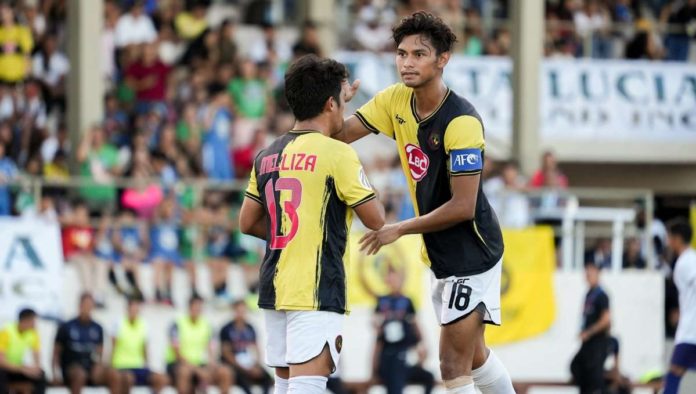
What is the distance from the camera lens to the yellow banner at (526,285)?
60.3 ft

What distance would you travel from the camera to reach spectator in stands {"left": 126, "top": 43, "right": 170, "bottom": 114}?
19.0 metres

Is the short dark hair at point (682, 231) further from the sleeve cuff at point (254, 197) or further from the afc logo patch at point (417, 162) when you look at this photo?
the sleeve cuff at point (254, 197)

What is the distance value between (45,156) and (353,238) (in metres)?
3.81

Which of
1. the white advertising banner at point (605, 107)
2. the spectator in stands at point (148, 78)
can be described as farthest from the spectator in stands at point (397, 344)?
the white advertising banner at point (605, 107)

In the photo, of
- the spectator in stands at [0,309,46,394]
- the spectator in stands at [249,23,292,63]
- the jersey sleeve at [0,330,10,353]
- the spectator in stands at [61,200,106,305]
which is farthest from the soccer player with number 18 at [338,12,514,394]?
the spectator in stands at [249,23,292,63]

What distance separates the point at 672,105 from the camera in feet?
78.8

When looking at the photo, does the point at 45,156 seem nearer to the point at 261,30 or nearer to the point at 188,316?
the point at 188,316

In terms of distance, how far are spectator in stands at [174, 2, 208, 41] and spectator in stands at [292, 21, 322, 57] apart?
130cm

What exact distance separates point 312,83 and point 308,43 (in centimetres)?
1295

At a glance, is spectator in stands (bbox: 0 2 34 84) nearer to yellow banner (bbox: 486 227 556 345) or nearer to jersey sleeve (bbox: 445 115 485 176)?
yellow banner (bbox: 486 227 556 345)

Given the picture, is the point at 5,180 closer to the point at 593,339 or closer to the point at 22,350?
the point at 22,350

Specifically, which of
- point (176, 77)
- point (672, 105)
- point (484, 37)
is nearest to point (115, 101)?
point (176, 77)

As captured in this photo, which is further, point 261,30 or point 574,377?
point 261,30

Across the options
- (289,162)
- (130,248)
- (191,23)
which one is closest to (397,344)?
(130,248)
